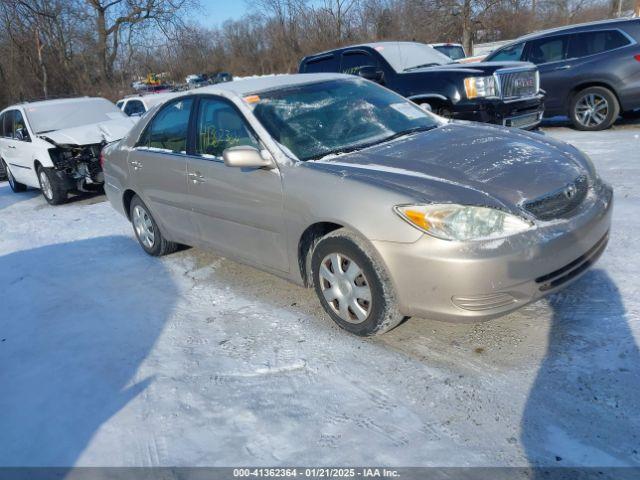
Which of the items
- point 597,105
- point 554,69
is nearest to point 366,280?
point 597,105

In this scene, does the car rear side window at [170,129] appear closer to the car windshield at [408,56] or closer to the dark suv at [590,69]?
the car windshield at [408,56]

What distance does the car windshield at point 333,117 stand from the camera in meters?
3.81

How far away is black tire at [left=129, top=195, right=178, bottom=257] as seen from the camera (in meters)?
5.31

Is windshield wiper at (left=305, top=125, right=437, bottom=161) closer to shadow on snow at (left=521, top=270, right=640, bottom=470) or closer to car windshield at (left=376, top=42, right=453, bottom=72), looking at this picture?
shadow on snow at (left=521, top=270, right=640, bottom=470)

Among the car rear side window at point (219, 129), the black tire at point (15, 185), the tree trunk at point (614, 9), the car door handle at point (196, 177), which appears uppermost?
the tree trunk at point (614, 9)

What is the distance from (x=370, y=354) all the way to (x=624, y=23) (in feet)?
27.3

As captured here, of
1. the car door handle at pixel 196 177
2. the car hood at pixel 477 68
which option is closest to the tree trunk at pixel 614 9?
the car hood at pixel 477 68

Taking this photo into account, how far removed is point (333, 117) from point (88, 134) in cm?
612

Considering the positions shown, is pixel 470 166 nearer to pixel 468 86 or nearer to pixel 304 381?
pixel 304 381

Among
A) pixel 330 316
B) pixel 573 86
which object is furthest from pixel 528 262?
pixel 573 86

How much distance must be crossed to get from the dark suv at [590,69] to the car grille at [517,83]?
138cm

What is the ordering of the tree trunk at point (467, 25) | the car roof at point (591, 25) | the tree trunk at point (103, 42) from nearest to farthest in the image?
the car roof at point (591, 25) → the tree trunk at point (467, 25) → the tree trunk at point (103, 42)

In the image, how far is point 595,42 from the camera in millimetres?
9102

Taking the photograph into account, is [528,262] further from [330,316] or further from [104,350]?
[104,350]
